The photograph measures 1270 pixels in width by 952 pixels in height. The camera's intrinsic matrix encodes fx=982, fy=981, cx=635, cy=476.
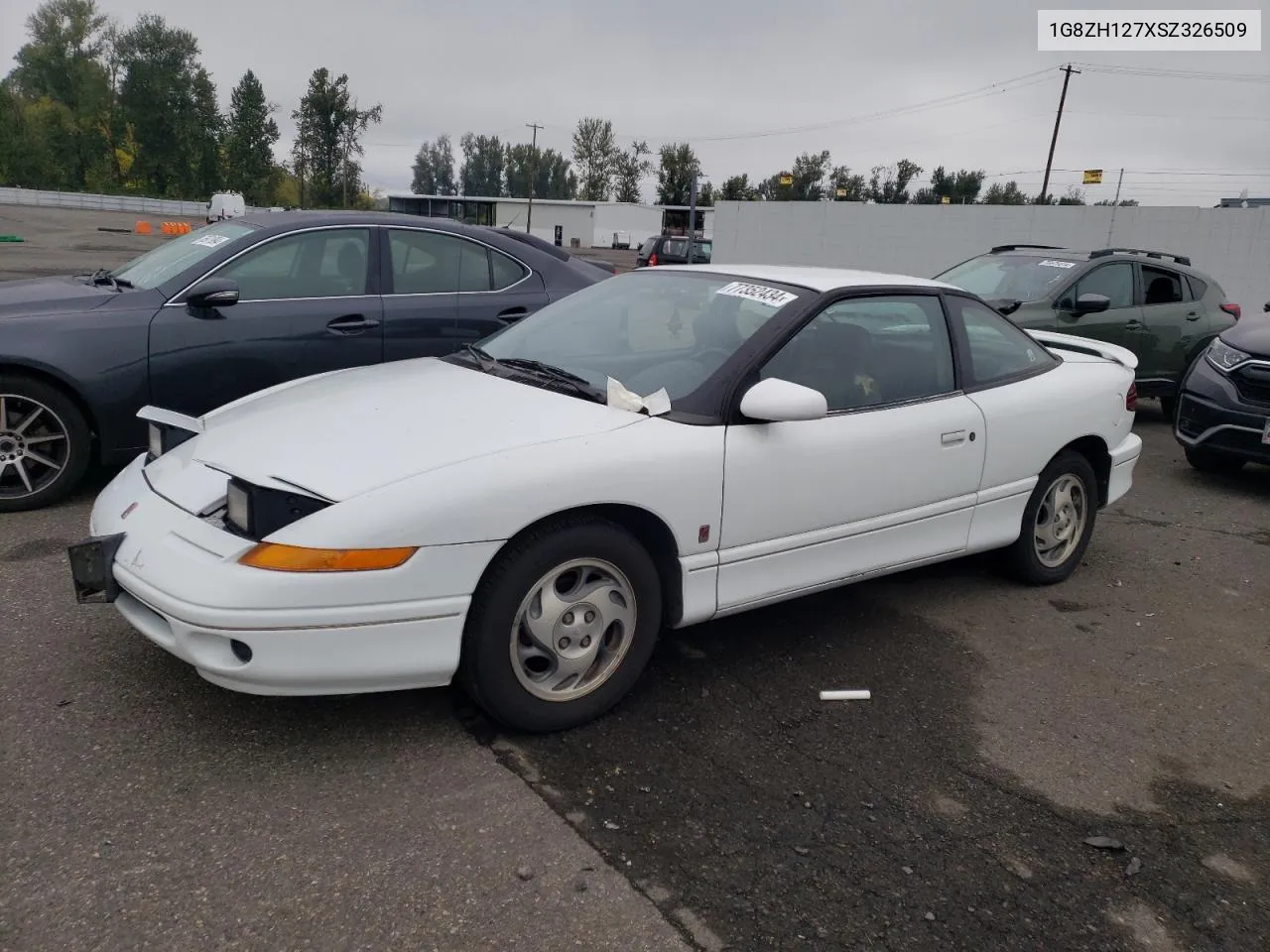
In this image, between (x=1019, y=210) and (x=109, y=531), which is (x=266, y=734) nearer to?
(x=109, y=531)

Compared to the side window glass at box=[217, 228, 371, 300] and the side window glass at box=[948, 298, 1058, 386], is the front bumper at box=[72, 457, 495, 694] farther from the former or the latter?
the side window glass at box=[217, 228, 371, 300]

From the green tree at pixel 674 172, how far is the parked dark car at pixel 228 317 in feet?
255

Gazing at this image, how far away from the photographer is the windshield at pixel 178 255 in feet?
17.5

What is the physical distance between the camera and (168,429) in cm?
358

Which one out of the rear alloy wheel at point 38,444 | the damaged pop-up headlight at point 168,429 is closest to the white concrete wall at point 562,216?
the rear alloy wheel at point 38,444

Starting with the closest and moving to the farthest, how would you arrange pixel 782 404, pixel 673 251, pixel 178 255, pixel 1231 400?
pixel 782 404
pixel 178 255
pixel 1231 400
pixel 673 251

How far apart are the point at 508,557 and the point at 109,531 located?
1.31 meters

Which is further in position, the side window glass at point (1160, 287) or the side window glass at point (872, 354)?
the side window glass at point (1160, 287)

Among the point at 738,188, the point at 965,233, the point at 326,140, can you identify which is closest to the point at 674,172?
the point at 738,188

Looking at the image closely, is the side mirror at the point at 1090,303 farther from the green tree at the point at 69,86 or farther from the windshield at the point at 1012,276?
the green tree at the point at 69,86

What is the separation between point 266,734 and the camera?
297cm

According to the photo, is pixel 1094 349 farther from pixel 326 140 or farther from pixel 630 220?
pixel 326 140

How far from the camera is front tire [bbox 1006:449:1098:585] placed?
4598mm

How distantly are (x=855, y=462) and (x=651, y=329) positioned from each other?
3.14 feet
